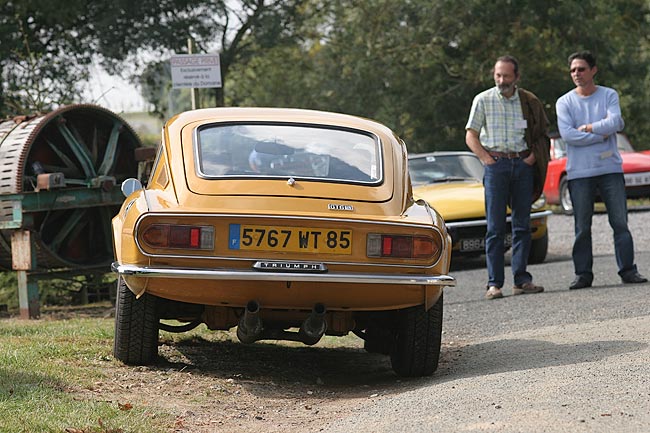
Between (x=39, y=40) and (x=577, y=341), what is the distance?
20.1 meters

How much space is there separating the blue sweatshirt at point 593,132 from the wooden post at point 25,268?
4949 mm

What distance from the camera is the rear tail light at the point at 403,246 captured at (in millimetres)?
6406

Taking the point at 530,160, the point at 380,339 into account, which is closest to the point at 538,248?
the point at 530,160

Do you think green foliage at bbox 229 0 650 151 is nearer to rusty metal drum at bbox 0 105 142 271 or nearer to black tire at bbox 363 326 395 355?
rusty metal drum at bbox 0 105 142 271

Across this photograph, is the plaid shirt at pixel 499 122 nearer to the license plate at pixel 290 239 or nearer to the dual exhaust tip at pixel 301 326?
the dual exhaust tip at pixel 301 326

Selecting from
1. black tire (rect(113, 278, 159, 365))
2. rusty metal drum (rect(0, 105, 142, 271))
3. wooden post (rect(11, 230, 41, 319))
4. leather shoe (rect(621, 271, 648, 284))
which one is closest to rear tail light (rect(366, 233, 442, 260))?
black tire (rect(113, 278, 159, 365))

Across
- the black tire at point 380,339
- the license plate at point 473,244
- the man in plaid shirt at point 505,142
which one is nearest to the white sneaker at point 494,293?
the man in plaid shirt at point 505,142

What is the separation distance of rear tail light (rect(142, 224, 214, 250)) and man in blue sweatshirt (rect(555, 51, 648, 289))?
16.6 ft

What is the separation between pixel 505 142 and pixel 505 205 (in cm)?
56

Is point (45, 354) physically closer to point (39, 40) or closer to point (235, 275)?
point (235, 275)

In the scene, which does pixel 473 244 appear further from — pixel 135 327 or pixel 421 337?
pixel 135 327

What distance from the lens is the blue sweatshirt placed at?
34.5 ft

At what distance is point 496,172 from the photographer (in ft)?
33.8

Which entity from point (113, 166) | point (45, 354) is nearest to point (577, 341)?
point (45, 354)
